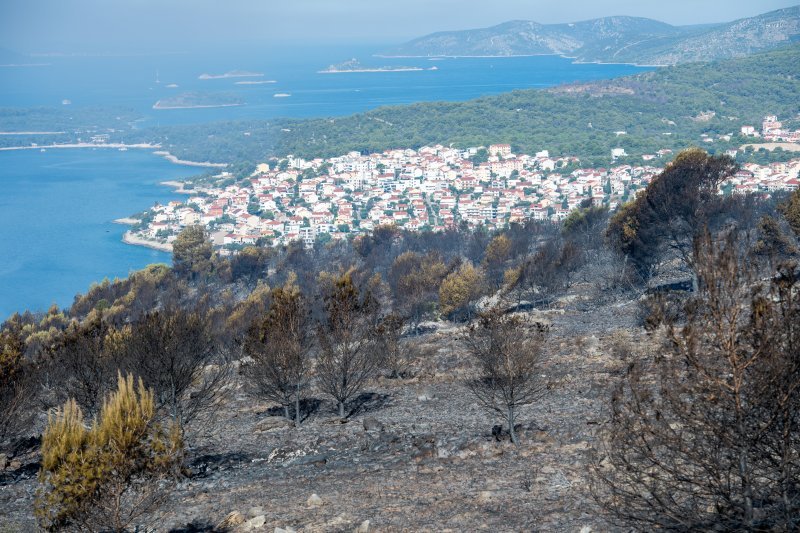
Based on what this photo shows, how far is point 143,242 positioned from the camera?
64562mm

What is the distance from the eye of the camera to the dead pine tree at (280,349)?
12.0 metres

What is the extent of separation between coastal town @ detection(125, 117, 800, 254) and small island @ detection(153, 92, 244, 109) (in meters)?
78.7

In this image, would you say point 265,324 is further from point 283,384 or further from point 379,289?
point 379,289

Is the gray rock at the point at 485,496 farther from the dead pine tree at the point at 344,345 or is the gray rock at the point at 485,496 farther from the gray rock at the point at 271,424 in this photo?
the gray rock at the point at 271,424

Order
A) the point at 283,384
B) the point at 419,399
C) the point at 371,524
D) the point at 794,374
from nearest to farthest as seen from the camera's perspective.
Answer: the point at 794,374
the point at 371,524
the point at 283,384
the point at 419,399

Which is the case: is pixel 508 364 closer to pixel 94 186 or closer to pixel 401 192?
pixel 401 192

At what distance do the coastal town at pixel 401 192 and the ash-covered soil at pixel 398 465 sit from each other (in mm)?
38305

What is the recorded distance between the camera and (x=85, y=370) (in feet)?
41.0

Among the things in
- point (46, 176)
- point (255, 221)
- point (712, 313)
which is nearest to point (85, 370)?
point (712, 313)

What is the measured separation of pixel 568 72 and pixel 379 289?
546ft

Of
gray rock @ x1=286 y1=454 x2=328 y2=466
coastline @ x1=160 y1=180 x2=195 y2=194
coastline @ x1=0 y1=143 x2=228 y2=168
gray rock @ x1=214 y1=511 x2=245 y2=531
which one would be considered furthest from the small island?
gray rock @ x1=214 y1=511 x2=245 y2=531

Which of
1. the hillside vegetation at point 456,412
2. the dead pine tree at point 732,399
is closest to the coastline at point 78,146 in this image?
the hillside vegetation at point 456,412

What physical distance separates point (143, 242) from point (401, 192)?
24027 mm

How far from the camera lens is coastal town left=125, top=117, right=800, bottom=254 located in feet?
197
